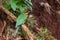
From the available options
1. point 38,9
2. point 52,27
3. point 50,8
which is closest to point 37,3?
point 38,9

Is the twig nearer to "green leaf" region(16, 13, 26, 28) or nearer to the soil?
"green leaf" region(16, 13, 26, 28)

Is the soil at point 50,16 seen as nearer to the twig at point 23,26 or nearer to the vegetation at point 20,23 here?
the vegetation at point 20,23

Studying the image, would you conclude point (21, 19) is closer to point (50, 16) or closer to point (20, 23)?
point (20, 23)

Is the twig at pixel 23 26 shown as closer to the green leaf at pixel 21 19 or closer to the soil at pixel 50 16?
the green leaf at pixel 21 19

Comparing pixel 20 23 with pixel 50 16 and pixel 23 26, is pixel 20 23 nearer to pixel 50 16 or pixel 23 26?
pixel 23 26

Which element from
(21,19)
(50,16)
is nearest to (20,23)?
(21,19)

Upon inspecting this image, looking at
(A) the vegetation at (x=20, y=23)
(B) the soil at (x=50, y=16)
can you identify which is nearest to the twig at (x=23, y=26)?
(A) the vegetation at (x=20, y=23)

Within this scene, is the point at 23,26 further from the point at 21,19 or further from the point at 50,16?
the point at 50,16

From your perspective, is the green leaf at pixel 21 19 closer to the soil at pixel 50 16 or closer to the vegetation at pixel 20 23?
the vegetation at pixel 20 23

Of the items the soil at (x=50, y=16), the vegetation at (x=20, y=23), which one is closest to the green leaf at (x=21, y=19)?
the vegetation at (x=20, y=23)
